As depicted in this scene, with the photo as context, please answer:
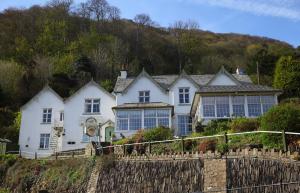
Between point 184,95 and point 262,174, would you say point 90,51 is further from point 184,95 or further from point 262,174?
point 262,174

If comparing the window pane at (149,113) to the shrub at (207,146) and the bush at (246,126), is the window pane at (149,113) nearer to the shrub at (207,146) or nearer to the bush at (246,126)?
the bush at (246,126)

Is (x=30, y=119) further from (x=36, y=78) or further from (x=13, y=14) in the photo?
(x=13, y=14)

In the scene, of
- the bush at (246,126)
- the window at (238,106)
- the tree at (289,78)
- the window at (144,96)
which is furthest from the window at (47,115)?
the tree at (289,78)

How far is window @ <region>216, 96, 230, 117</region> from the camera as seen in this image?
3166 cm

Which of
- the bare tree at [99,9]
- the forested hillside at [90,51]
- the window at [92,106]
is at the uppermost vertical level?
the bare tree at [99,9]

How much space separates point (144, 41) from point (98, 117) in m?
36.8

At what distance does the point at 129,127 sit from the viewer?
35.1 meters

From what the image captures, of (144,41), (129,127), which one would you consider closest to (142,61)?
(144,41)

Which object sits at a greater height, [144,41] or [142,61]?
[144,41]

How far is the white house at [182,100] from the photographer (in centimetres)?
3188

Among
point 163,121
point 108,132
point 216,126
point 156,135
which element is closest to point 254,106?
point 216,126

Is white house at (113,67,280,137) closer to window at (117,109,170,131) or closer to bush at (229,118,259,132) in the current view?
window at (117,109,170,131)

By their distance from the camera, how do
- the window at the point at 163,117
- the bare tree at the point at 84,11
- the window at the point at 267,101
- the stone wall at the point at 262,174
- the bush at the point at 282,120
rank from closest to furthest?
the stone wall at the point at 262,174 < the bush at the point at 282,120 < the window at the point at 267,101 < the window at the point at 163,117 < the bare tree at the point at 84,11

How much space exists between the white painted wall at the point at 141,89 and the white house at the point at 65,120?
68.8 inches
